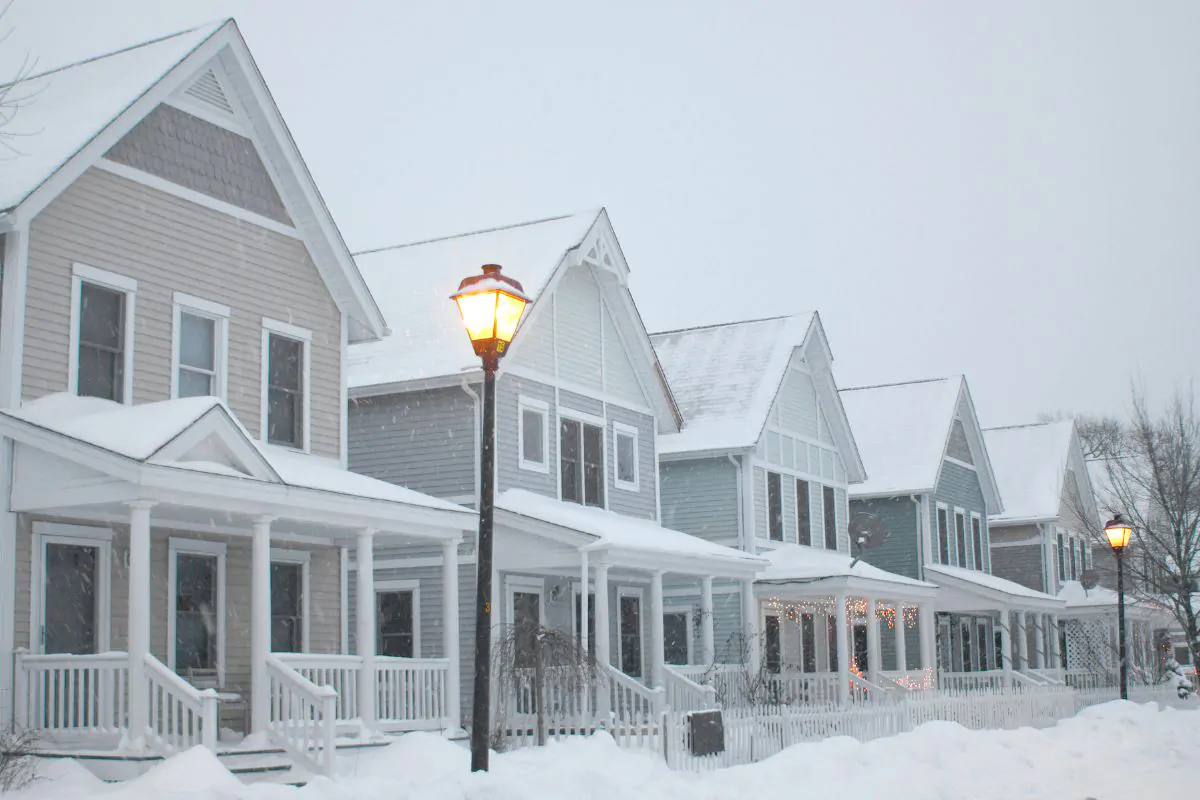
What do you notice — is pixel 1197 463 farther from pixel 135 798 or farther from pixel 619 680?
pixel 135 798

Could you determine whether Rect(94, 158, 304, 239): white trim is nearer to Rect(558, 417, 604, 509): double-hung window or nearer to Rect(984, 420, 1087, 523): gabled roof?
Rect(558, 417, 604, 509): double-hung window

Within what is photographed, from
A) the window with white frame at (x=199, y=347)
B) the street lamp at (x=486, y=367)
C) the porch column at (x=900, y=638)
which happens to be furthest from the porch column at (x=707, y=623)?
the street lamp at (x=486, y=367)

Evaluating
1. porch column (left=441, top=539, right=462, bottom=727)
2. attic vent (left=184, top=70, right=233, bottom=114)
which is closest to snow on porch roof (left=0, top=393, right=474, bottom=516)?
porch column (left=441, top=539, right=462, bottom=727)

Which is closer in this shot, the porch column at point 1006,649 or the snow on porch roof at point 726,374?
the snow on porch roof at point 726,374

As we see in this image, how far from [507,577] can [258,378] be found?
20.4 feet

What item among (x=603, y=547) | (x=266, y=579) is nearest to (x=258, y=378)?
(x=266, y=579)

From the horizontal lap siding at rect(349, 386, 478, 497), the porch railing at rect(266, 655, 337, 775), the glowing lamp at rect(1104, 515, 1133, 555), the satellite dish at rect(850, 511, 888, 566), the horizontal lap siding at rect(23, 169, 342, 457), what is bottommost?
the porch railing at rect(266, 655, 337, 775)

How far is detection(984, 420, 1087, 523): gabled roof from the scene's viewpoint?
45281mm

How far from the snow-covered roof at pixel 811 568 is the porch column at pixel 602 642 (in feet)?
25.6

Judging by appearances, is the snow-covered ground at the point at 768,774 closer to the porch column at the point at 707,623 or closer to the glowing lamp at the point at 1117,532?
the glowing lamp at the point at 1117,532

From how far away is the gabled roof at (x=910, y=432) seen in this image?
125ft

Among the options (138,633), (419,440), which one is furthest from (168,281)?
(419,440)

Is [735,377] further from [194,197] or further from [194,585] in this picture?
[194,585]

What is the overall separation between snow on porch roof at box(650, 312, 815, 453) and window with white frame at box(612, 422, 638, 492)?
9.09 feet
